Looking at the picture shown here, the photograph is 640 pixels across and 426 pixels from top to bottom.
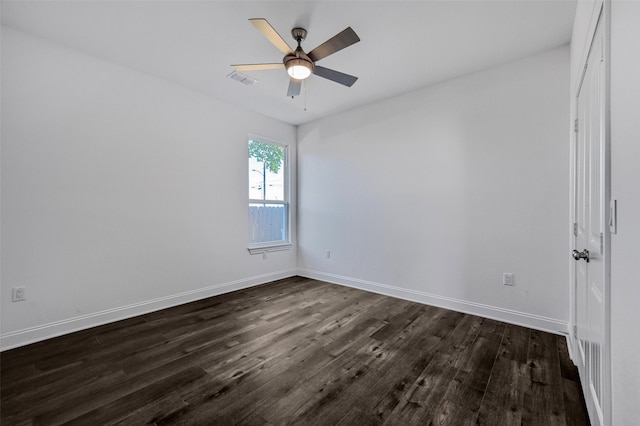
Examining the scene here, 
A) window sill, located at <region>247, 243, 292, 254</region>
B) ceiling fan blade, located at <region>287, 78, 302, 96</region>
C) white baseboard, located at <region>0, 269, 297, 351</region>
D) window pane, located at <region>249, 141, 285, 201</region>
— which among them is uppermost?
ceiling fan blade, located at <region>287, 78, 302, 96</region>

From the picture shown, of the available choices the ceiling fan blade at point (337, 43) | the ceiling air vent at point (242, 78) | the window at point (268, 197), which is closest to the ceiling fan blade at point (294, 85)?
the ceiling fan blade at point (337, 43)

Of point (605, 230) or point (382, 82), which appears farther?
point (382, 82)

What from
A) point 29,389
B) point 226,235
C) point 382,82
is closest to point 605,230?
point 382,82

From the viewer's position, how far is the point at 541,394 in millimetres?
1757

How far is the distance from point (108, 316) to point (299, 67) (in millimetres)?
3159

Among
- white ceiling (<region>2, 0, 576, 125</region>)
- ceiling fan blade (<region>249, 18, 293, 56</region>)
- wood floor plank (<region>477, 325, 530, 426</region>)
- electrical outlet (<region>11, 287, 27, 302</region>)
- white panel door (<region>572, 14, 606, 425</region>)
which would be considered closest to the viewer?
white panel door (<region>572, 14, 606, 425</region>)

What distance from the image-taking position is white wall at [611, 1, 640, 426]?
829 mm

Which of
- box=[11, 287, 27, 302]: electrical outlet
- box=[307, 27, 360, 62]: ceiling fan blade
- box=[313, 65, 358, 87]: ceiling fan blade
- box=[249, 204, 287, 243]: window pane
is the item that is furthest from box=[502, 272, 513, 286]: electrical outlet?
box=[11, 287, 27, 302]: electrical outlet

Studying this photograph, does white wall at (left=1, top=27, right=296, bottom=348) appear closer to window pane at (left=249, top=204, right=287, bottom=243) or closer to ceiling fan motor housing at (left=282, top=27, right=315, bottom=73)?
window pane at (left=249, top=204, right=287, bottom=243)

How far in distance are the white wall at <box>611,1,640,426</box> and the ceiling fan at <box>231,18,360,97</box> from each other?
142 cm

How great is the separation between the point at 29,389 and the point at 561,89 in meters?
4.93

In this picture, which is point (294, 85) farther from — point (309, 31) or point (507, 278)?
point (507, 278)

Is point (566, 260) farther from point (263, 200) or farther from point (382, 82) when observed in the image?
point (263, 200)

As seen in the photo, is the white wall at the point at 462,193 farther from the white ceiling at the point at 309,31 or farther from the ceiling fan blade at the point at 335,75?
the ceiling fan blade at the point at 335,75
